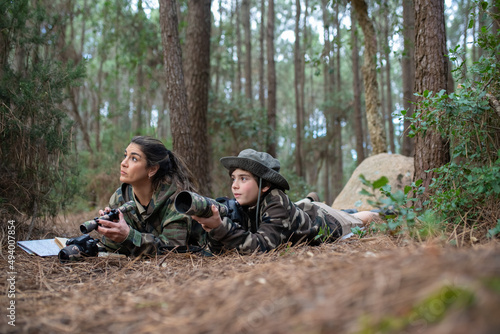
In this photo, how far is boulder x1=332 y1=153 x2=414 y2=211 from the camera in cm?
741

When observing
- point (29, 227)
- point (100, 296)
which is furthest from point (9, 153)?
point (100, 296)

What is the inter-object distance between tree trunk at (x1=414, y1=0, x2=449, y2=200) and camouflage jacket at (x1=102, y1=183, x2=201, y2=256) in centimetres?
244

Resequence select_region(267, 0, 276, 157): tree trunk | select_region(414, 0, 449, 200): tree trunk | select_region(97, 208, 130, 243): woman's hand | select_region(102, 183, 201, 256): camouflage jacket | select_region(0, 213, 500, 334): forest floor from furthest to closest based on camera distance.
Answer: select_region(267, 0, 276, 157): tree trunk, select_region(414, 0, 449, 200): tree trunk, select_region(102, 183, 201, 256): camouflage jacket, select_region(97, 208, 130, 243): woman's hand, select_region(0, 213, 500, 334): forest floor

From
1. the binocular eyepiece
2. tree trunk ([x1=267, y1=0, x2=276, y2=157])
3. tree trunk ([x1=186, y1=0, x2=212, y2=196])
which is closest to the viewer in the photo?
the binocular eyepiece

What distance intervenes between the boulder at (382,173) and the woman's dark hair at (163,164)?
166 inches

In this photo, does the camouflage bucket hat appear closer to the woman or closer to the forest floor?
the woman

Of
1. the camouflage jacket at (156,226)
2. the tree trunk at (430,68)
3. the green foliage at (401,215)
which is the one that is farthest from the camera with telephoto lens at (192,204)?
the tree trunk at (430,68)

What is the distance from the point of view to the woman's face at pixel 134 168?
3652 millimetres

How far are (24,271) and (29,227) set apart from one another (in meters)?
1.58

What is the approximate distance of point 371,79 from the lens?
28.7ft

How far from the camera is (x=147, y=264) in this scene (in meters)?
3.06

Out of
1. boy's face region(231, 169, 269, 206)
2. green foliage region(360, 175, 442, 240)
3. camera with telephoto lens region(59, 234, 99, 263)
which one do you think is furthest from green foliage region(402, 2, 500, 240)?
camera with telephoto lens region(59, 234, 99, 263)

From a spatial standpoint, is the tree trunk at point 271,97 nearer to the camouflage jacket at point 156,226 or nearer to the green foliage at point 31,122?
the green foliage at point 31,122

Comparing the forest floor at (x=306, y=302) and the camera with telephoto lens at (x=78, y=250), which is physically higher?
the forest floor at (x=306, y=302)
